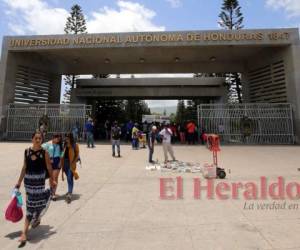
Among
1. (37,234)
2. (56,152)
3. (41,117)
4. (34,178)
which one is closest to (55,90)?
(41,117)

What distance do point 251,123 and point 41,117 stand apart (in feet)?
47.2

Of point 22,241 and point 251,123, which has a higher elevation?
point 251,123

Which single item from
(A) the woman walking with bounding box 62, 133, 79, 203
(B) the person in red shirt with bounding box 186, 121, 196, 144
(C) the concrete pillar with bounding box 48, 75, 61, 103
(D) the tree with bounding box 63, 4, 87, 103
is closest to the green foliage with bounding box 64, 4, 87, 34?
(D) the tree with bounding box 63, 4, 87, 103

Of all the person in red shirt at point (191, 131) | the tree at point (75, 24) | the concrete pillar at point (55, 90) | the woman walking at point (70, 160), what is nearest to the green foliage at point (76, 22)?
the tree at point (75, 24)

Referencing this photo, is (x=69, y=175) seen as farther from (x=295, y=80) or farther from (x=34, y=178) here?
(x=295, y=80)

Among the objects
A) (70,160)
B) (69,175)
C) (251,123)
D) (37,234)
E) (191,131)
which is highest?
(251,123)

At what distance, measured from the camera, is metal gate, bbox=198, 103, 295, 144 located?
A: 50.8 feet

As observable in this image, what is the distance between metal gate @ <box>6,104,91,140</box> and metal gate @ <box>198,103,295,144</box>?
28.3 feet

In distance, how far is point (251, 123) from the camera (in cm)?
1577

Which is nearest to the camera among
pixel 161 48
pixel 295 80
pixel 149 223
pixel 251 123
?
pixel 149 223

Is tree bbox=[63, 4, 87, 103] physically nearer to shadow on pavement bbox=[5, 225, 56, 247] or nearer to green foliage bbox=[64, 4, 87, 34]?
green foliage bbox=[64, 4, 87, 34]

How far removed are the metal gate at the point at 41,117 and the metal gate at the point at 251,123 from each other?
862 cm

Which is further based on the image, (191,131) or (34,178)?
(191,131)

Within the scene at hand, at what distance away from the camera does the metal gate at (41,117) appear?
16531 millimetres
